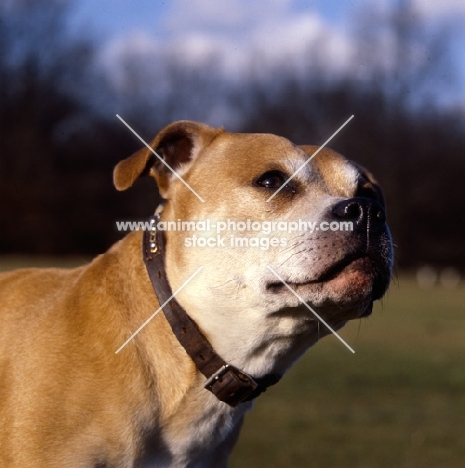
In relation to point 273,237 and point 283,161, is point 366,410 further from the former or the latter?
point 273,237

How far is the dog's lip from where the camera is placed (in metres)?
3.95

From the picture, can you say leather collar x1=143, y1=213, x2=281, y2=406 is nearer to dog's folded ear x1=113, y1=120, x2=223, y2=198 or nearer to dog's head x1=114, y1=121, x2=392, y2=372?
dog's head x1=114, y1=121, x2=392, y2=372

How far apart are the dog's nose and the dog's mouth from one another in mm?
157

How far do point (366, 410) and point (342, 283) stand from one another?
680 centimetres

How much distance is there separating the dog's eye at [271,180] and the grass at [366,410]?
94 centimetres

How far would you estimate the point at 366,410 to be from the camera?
1040 cm

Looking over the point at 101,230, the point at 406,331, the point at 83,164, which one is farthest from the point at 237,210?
the point at 101,230

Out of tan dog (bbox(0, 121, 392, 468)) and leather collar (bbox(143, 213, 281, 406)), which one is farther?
leather collar (bbox(143, 213, 281, 406))

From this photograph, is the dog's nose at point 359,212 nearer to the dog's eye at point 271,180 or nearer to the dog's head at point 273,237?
the dog's head at point 273,237

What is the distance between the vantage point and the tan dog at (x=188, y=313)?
392 cm

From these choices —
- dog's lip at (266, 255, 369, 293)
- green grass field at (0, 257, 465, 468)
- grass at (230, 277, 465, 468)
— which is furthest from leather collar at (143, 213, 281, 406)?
green grass field at (0, 257, 465, 468)

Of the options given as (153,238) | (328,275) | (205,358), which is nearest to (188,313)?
(205,358)

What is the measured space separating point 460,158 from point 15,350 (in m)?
39.8

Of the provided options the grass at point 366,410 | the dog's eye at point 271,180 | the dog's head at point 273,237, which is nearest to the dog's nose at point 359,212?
the dog's head at point 273,237
